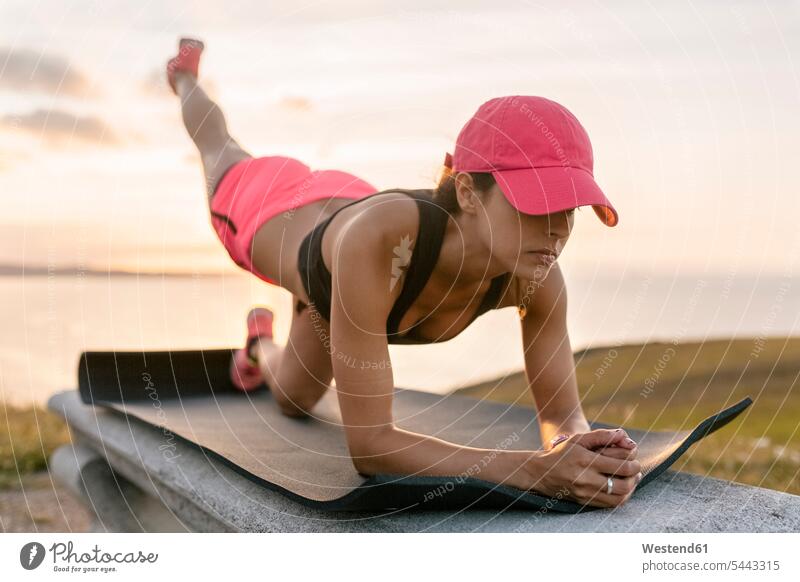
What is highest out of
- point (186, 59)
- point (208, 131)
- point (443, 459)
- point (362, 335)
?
point (186, 59)

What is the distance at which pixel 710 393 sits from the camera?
4.87 ft

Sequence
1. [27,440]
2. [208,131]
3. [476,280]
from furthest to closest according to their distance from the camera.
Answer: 1. [27,440]
2. [208,131]
3. [476,280]

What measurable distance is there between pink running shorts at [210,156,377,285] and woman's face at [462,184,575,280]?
54 cm

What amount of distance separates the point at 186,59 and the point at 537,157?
857 mm

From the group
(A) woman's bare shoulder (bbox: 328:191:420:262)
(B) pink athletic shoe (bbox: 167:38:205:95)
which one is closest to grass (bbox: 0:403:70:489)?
(B) pink athletic shoe (bbox: 167:38:205:95)

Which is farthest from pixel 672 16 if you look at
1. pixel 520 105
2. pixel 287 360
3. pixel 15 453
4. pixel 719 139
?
pixel 15 453

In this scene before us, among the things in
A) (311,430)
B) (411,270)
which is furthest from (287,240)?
(411,270)

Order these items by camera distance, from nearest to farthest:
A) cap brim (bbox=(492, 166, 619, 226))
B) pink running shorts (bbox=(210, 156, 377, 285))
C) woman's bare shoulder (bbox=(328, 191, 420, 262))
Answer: cap brim (bbox=(492, 166, 619, 226)) < woman's bare shoulder (bbox=(328, 191, 420, 262)) < pink running shorts (bbox=(210, 156, 377, 285))

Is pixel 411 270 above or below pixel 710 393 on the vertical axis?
above

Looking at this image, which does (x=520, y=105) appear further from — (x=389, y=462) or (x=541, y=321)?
(x=389, y=462)

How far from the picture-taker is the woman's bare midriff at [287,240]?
1449 millimetres

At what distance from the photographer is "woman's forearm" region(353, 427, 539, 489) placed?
0.94m

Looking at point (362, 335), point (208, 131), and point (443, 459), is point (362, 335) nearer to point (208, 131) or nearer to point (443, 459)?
point (443, 459)

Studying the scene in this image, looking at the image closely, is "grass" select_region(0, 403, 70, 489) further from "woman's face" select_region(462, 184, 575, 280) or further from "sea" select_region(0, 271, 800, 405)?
"woman's face" select_region(462, 184, 575, 280)
